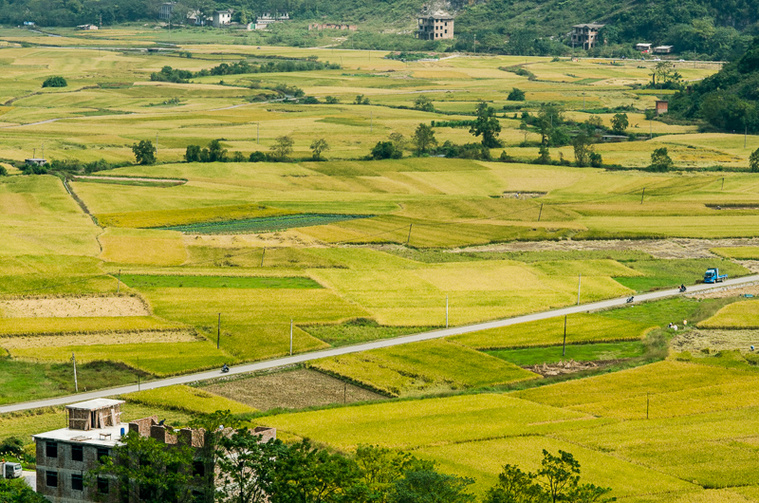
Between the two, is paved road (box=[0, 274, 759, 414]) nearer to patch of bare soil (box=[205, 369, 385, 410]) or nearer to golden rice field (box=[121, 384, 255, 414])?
golden rice field (box=[121, 384, 255, 414])

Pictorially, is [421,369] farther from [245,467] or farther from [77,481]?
[77,481]

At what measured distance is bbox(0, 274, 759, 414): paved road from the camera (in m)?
66.7

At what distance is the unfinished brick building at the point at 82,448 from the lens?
48625 mm

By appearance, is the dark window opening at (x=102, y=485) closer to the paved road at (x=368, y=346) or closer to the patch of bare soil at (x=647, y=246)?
the paved road at (x=368, y=346)

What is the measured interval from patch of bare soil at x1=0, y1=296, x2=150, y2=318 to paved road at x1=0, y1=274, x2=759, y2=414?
14.5m

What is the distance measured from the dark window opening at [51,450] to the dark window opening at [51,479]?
29.9 inches

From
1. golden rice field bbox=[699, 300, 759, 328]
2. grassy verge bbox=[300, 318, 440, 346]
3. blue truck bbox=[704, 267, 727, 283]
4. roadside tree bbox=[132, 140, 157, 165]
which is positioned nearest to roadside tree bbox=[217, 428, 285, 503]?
grassy verge bbox=[300, 318, 440, 346]

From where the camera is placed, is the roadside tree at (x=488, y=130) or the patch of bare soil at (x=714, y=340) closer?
the patch of bare soil at (x=714, y=340)

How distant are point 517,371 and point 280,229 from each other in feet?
159

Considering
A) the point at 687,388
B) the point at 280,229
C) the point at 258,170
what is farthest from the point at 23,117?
the point at 687,388

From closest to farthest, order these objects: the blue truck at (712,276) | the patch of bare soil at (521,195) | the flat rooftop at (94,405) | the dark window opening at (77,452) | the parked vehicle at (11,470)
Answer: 1. the dark window opening at (77,452)
2. the flat rooftop at (94,405)
3. the parked vehicle at (11,470)
4. the blue truck at (712,276)
5. the patch of bare soil at (521,195)

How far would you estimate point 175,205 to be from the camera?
130 m

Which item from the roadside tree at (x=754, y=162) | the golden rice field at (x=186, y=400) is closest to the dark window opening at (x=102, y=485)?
the golden rice field at (x=186, y=400)

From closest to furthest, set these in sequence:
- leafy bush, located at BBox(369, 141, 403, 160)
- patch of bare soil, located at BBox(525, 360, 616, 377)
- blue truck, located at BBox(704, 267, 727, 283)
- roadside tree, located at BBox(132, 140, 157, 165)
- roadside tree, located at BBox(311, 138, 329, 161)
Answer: patch of bare soil, located at BBox(525, 360, 616, 377), blue truck, located at BBox(704, 267, 727, 283), roadside tree, located at BBox(132, 140, 157, 165), roadside tree, located at BBox(311, 138, 329, 161), leafy bush, located at BBox(369, 141, 403, 160)
